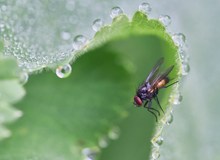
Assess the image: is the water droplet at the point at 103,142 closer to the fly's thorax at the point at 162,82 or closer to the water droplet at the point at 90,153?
the water droplet at the point at 90,153

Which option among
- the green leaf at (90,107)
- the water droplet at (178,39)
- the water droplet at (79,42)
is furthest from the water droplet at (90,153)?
the water droplet at (178,39)

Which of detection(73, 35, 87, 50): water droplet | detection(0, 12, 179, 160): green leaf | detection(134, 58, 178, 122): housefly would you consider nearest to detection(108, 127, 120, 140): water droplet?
detection(0, 12, 179, 160): green leaf

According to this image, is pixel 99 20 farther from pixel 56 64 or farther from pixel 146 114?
pixel 146 114

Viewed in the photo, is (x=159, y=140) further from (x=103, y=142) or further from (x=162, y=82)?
(x=103, y=142)

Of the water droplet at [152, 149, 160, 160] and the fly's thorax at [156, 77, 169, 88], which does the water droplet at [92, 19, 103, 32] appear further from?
the water droplet at [152, 149, 160, 160]

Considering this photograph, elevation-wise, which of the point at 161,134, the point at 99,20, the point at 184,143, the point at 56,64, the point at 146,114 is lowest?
the point at 161,134

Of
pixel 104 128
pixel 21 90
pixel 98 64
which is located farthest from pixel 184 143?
pixel 21 90
